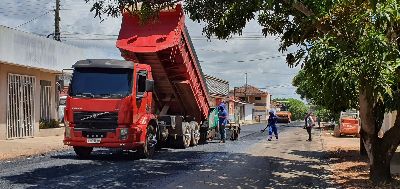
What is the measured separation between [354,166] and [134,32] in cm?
723

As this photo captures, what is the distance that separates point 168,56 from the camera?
1537cm

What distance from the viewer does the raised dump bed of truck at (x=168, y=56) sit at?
1490cm

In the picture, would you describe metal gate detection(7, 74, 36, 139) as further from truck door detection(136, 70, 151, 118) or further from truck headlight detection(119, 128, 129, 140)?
truck headlight detection(119, 128, 129, 140)

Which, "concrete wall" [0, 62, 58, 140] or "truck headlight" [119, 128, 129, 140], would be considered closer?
"truck headlight" [119, 128, 129, 140]

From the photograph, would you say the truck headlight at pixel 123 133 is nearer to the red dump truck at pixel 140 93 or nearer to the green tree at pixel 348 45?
the red dump truck at pixel 140 93

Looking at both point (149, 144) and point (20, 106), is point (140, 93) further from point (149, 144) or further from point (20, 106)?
point (20, 106)

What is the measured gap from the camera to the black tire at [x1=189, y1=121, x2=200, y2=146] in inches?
736

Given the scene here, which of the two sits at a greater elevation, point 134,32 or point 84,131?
point 134,32

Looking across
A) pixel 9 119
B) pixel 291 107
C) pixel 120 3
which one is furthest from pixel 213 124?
pixel 291 107

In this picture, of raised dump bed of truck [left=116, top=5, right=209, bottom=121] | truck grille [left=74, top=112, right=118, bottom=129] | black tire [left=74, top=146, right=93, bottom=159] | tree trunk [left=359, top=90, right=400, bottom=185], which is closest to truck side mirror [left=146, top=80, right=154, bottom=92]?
raised dump bed of truck [left=116, top=5, right=209, bottom=121]

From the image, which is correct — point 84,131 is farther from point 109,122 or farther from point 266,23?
point 266,23

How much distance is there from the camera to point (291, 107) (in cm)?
12700

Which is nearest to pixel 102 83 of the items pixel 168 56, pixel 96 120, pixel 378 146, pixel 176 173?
pixel 96 120

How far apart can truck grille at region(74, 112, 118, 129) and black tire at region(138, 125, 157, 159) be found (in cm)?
130
